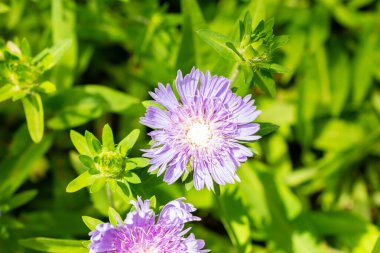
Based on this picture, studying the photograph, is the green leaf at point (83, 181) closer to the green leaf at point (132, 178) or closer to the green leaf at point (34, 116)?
the green leaf at point (132, 178)

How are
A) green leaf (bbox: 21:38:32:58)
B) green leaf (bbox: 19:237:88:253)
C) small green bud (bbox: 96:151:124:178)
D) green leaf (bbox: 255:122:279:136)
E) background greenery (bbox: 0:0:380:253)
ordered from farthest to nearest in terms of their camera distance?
background greenery (bbox: 0:0:380:253), green leaf (bbox: 21:38:32:58), green leaf (bbox: 19:237:88:253), green leaf (bbox: 255:122:279:136), small green bud (bbox: 96:151:124:178)

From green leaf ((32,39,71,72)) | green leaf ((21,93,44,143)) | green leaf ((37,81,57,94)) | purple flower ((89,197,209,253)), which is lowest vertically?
purple flower ((89,197,209,253))

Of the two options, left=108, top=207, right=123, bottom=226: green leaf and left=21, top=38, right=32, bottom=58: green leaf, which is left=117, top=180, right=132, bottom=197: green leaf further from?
left=21, top=38, right=32, bottom=58: green leaf

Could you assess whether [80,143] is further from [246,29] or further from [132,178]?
[246,29]

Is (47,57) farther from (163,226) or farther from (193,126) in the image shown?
(163,226)

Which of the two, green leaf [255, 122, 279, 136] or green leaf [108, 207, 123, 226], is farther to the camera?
green leaf [255, 122, 279, 136]

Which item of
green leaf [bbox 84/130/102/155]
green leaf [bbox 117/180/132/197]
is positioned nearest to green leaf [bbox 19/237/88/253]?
green leaf [bbox 117/180/132/197]
